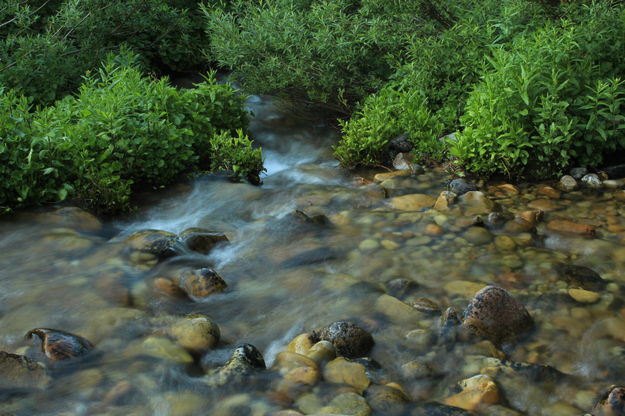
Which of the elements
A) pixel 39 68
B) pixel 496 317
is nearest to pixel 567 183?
pixel 496 317

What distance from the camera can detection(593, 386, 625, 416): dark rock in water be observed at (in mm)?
3006

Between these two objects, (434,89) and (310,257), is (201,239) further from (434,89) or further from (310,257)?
(434,89)

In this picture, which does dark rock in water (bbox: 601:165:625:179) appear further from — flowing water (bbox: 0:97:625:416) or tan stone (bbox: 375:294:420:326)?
tan stone (bbox: 375:294:420:326)

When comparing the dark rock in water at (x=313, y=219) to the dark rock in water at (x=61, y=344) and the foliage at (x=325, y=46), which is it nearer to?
the dark rock in water at (x=61, y=344)

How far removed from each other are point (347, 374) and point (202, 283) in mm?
1539

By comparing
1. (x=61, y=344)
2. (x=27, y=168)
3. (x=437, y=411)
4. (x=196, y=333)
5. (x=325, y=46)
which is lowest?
(x=437, y=411)

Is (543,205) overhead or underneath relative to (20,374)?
underneath

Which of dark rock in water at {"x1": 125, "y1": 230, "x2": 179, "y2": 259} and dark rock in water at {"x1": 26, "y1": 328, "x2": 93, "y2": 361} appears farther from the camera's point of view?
dark rock in water at {"x1": 125, "y1": 230, "x2": 179, "y2": 259}

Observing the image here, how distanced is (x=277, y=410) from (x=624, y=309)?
2377 mm

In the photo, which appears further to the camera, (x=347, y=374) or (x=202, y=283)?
(x=202, y=283)

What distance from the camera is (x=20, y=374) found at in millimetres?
3326

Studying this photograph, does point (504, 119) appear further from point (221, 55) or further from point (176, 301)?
point (221, 55)

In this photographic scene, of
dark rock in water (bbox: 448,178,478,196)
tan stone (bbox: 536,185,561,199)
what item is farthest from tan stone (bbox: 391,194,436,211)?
tan stone (bbox: 536,185,561,199)

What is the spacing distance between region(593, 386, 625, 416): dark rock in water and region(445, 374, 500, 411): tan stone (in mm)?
492
